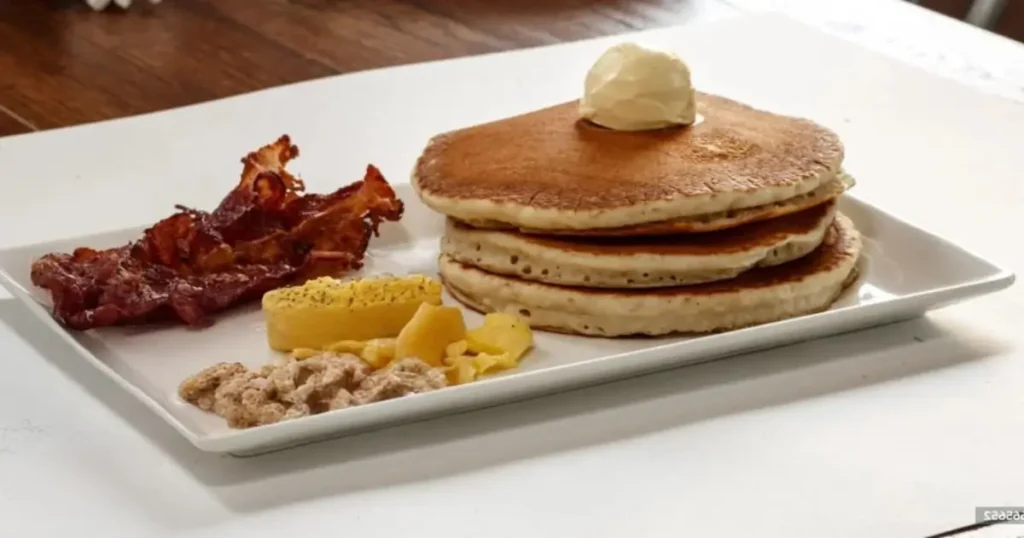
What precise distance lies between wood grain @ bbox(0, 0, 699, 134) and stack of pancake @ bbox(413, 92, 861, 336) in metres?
0.93

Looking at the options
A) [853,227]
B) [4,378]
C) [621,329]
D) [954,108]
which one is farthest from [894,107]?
[4,378]

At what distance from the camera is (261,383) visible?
1.05 meters

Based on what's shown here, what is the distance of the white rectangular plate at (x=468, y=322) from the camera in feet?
3.32

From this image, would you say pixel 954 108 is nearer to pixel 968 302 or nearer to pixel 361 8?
pixel 968 302

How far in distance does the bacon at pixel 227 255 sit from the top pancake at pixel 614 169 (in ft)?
0.35

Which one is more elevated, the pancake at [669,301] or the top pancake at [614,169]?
the top pancake at [614,169]

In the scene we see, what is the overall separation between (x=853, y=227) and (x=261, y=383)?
0.67 metres

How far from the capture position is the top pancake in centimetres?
120

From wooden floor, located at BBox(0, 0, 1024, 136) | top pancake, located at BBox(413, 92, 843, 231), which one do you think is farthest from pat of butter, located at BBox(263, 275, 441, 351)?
wooden floor, located at BBox(0, 0, 1024, 136)

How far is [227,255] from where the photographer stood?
4.28ft

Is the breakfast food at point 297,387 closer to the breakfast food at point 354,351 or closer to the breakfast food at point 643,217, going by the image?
the breakfast food at point 354,351

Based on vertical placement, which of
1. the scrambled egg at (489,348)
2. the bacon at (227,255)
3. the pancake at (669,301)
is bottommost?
the bacon at (227,255)

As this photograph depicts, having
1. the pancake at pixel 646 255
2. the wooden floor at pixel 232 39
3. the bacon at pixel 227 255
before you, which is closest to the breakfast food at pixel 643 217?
the pancake at pixel 646 255

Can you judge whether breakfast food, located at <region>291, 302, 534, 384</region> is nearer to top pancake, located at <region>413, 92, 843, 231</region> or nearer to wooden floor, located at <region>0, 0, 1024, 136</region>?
top pancake, located at <region>413, 92, 843, 231</region>
